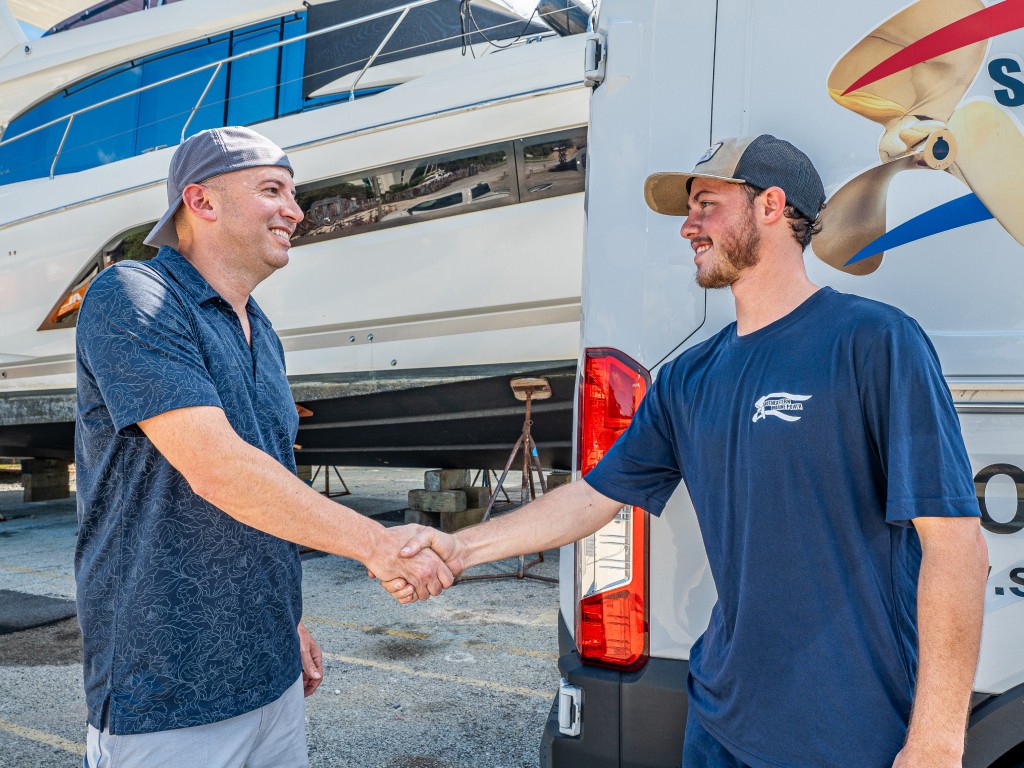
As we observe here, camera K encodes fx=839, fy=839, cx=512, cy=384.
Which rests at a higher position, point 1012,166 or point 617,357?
point 1012,166

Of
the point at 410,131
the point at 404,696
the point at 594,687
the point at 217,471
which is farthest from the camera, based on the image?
the point at 410,131

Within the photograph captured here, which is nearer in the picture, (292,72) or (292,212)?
(292,212)

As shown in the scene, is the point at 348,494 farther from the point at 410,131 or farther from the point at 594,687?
the point at 594,687

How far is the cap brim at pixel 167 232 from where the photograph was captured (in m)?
1.84

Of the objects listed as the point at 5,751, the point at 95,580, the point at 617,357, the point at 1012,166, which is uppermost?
the point at 1012,166

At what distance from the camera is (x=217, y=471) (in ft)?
5.13

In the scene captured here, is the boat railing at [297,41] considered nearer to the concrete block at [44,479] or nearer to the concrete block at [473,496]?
the concrete block at [473,496]

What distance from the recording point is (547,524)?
1.96 metres

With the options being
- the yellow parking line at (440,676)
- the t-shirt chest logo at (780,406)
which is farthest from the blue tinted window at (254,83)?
the t-shirt chest logo at (780,406)

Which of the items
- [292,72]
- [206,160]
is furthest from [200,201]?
[292,72]

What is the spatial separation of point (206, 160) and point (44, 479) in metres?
9.92

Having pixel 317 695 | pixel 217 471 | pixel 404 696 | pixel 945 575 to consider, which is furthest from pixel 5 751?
pixel 945 575

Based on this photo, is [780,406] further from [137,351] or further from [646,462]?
[137,351]

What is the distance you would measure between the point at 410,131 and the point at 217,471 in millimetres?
4039
